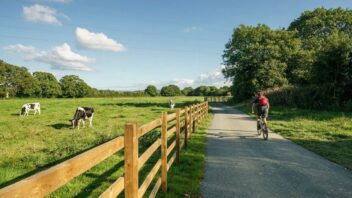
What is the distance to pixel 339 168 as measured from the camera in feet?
29.0

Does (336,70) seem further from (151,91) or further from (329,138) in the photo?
(151,91)

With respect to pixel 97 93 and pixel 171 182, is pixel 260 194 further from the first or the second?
pixel 97 93

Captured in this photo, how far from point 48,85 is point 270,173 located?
122 m

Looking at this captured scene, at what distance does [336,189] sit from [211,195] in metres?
2.62

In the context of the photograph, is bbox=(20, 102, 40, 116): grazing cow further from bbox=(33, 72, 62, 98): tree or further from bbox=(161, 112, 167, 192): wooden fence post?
bbox=(33, 72, 62, 98): tree

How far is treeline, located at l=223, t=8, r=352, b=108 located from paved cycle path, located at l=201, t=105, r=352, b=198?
20.0 m

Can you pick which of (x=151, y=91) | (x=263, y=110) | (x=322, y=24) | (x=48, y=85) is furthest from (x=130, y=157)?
(x=151, y=91)

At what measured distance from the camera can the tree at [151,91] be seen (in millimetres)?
171200

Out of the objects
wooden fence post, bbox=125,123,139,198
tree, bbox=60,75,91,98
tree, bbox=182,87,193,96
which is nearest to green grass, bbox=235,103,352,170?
wooden fence post, bbox=125,123,139,198

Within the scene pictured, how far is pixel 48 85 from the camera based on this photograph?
393 ft

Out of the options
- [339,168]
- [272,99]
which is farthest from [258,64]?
[339,168]

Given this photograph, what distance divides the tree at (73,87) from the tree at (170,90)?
55.1 m

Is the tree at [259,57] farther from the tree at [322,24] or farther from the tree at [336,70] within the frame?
the tree at [336,70]

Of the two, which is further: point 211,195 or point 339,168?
point 339,168
